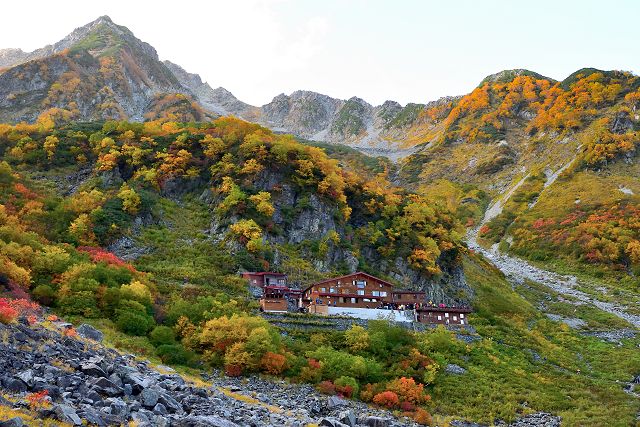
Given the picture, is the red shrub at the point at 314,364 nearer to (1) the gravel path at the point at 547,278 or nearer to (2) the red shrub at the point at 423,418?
(2) the red shrub at the point at 423,418

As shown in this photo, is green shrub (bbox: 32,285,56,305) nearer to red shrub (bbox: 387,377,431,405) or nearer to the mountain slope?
red shrub (bbox: 387,377,431,405)

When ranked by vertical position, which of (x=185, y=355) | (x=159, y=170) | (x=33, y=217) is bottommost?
(x=185, y=355)

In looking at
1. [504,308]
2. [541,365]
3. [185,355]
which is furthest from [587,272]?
[185,355]

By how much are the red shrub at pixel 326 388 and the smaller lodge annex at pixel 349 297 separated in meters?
17.6

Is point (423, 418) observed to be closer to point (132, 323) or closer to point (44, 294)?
point (132, 323)

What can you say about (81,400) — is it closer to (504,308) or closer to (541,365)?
(541,365)

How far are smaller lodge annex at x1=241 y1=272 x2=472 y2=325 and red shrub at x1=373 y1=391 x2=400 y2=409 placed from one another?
19.4 meters

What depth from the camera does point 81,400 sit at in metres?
16.8

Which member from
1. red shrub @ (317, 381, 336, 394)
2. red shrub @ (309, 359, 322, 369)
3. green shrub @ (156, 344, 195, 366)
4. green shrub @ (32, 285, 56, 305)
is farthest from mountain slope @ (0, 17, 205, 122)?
red shrub @ (317, 381, 336, 394)

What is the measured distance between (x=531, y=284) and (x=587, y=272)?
16460 millimetres

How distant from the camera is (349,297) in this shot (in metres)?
62.1

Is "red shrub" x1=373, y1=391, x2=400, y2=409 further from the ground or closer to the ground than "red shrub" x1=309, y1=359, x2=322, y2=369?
closer to the ground

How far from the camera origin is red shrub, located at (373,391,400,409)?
39.5 metres

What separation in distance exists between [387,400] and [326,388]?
4547mm
